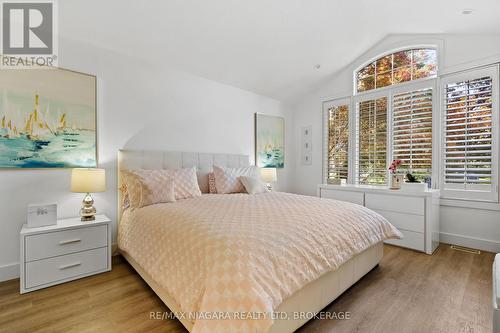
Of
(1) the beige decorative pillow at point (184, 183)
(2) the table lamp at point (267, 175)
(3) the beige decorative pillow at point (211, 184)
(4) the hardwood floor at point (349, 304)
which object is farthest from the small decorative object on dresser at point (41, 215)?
(2) the table lamp at point (267, 175)

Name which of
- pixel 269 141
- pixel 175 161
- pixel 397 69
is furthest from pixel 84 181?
pixel 397 69

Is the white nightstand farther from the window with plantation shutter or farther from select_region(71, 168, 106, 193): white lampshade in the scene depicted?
the window with plantation shutter

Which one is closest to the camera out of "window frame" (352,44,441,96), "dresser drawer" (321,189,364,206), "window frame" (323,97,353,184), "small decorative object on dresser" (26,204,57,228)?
"small decorative object on dresser" (26,204,57,228)

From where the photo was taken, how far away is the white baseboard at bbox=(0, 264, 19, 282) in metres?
2.15

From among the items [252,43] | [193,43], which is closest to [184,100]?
[193,43]

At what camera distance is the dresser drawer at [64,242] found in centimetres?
198

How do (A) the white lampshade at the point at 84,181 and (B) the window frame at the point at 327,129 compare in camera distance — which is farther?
→ (B) the window frame at the point at 327,129

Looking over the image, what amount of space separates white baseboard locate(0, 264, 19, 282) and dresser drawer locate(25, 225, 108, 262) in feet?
1.59

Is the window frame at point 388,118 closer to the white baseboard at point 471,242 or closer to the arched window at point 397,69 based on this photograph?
the arched window at point 397,69

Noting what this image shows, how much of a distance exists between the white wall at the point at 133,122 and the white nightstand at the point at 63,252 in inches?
13.1

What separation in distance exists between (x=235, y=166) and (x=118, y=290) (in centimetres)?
233

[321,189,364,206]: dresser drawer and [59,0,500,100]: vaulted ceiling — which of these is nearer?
[59,0,500,100]: vaulted ceiling

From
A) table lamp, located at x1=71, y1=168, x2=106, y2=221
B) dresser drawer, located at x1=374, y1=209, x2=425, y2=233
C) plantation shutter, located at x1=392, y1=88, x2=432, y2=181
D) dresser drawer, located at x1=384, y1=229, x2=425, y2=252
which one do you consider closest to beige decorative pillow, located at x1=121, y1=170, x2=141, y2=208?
table lamp, located at x1=71, y1=168, x2=106, y2=221

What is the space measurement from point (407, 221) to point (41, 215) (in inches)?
155
